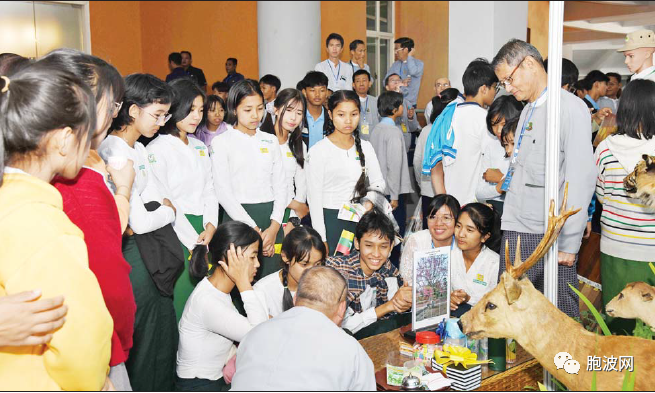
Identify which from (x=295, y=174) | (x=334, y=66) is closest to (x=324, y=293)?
(x=295, y=174)

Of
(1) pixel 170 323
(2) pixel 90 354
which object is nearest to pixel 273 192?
(1) pixel 170 323

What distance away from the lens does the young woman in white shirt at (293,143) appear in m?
4.00

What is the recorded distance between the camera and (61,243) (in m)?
1.23

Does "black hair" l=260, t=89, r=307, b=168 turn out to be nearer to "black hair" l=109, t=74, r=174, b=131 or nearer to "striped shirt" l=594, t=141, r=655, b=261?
"black hair" l=109, t=74, r=174, b=131

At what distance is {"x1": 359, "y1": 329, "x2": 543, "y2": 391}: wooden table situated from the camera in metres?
2.38

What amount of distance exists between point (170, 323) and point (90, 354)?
1626 millimetres

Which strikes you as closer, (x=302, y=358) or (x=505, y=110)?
(x=302, y=358)

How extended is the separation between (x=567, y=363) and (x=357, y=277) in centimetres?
135

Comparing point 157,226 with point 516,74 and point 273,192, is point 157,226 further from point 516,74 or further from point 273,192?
point 516,74

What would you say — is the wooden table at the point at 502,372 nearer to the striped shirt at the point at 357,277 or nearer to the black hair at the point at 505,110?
the striped shirt at the point at 357,277

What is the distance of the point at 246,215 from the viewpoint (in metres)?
3.52

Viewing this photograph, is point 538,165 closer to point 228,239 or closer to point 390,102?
point 228,239

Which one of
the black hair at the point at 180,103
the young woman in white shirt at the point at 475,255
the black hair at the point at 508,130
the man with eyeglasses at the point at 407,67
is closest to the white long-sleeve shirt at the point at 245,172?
the black hair at the point at 180,103

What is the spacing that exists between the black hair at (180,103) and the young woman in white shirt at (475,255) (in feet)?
4.94
